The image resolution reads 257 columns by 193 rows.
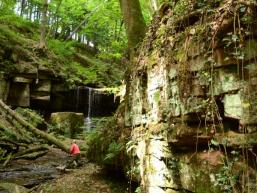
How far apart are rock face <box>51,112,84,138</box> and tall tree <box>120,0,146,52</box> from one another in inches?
410

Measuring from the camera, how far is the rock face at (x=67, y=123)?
57.8 ft

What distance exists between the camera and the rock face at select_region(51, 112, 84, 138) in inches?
693

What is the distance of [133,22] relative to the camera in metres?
8.47

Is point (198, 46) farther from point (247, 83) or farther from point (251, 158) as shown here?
point (251, 158)

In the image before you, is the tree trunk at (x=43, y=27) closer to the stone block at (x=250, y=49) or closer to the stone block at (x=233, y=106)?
→ the stone block at (x=233, y=106)

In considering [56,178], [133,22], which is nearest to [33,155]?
[56,178]

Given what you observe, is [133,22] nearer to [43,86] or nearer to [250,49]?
[250,49]

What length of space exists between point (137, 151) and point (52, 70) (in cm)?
1436

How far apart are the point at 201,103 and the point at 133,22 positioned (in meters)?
4.70

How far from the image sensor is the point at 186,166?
189 inches

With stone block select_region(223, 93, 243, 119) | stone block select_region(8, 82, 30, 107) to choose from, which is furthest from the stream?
stone block select_region(8, 82, 30, 107)

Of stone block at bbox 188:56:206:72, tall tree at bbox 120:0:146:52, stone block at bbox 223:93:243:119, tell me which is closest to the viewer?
stone block at bbox 223:93:243:119

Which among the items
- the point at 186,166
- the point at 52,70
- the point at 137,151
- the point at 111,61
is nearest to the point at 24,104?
the point at 52,70

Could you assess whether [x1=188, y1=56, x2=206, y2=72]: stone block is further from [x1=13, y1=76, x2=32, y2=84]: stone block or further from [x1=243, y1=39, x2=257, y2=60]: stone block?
[x1=13, y1=76, x2=32, y2=84]: stone block
